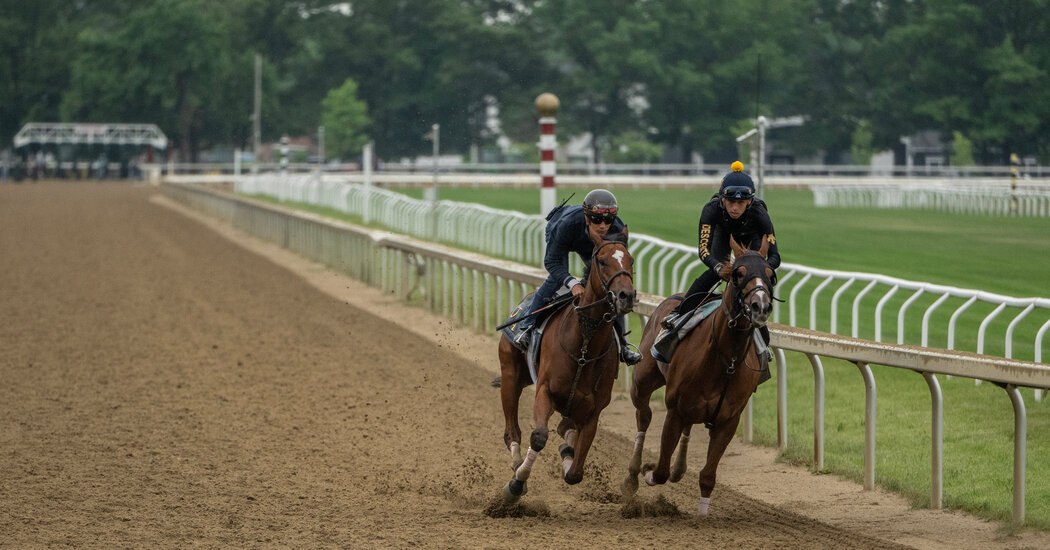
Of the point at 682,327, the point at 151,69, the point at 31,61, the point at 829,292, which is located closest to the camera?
the point at 682,327

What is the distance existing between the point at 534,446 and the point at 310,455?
2.13 m

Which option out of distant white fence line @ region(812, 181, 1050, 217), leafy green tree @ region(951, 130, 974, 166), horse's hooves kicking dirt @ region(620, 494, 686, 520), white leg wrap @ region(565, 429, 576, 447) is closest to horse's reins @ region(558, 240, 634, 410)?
white leg wrap @ region(565, 429, 576, 447)

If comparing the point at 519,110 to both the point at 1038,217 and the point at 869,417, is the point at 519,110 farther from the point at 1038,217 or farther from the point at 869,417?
the point at 869,417

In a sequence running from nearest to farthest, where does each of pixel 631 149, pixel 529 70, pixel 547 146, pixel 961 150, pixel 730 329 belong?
pixel 730 329
pixel 547 146
pixel 961 150
pixel 631 149
pixel 529 70

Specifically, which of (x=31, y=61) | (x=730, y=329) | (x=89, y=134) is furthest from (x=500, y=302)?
(x=31, y=61)

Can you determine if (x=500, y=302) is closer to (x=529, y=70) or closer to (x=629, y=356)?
(x=629, y=356)

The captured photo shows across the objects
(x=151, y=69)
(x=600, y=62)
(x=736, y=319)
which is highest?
(x=151, y=69)

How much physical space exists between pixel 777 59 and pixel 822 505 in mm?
35273

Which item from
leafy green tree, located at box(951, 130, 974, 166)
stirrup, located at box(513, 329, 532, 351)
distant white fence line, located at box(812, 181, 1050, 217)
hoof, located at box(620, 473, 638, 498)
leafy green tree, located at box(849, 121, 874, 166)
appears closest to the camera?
hoof, located at box(620, 473, 638, 498)

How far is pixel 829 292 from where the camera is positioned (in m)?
15.4

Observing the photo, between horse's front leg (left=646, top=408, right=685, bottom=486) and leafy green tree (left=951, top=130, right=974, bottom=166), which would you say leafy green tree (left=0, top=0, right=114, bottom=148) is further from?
horse's front leg (left=646, top=408, right=685, bottom=486)

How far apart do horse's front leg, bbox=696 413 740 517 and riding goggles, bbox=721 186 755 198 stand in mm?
1023

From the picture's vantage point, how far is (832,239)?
923 inches

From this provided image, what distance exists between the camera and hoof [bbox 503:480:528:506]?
20.8 ft
